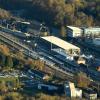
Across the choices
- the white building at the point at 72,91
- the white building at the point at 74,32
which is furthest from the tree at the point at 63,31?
the white building at the point at 72,91

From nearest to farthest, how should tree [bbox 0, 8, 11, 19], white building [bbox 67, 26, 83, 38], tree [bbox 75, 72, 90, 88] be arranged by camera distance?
tree [bbox 75, 72, 90, 88] < white building [bbox 67, 26, 83, 38] < tree [bbox 0, 8, 11, 19]

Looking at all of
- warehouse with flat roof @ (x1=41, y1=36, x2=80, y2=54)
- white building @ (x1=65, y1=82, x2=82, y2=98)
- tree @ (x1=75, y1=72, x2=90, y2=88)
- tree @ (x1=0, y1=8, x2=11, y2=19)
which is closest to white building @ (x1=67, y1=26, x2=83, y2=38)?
warehouse with flat roof @ (x1=41, y1=36, x2=80, y2=54)

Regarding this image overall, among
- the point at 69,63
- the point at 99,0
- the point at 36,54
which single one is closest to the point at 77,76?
the point at 69,63

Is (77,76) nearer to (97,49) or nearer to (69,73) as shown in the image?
(69,73)

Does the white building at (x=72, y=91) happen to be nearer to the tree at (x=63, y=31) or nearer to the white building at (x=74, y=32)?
the white building at (x=74, y=32)

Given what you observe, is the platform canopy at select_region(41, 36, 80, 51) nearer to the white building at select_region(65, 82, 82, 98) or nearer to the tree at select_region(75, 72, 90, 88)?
the tree at select_region(75, 72, 90, 88)

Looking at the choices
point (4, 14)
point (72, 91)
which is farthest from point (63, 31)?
point (72, 91)

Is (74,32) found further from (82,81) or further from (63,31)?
(82,81)
